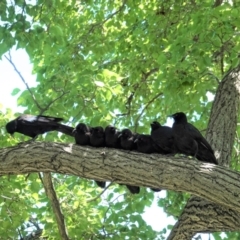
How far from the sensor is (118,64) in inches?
306

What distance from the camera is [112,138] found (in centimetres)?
454

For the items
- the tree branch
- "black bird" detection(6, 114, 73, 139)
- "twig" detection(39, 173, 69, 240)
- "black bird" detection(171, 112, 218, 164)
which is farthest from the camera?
"twig" detection(39, 173, 69, 240)

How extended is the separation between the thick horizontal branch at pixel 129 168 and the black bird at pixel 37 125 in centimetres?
66

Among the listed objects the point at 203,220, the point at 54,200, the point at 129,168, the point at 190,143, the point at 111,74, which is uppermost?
the point at 111,74

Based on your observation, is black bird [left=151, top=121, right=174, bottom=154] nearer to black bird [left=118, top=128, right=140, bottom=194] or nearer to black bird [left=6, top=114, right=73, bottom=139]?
black bird [left=118, top=128, right=140, bottom=194]

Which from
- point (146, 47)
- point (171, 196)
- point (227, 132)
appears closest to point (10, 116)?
point (146, 47)

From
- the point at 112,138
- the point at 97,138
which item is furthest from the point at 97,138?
the point at 112,138

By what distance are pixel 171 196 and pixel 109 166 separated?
3407 millimetres

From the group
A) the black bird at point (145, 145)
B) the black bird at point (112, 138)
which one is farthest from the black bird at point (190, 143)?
the black bird at point (112, 138)

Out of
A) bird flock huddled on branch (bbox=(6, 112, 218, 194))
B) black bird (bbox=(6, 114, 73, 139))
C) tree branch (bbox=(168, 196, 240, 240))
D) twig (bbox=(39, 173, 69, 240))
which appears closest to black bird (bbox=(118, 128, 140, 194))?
bird flock huddled on branch (bbox=(6, 112, 218, 194))

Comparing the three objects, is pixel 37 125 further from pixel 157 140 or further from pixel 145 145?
pixel 157 140

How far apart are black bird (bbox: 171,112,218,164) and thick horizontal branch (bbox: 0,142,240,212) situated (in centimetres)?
38

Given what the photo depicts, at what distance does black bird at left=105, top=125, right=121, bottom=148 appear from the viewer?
4527mm

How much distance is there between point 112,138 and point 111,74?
197 centimetres
